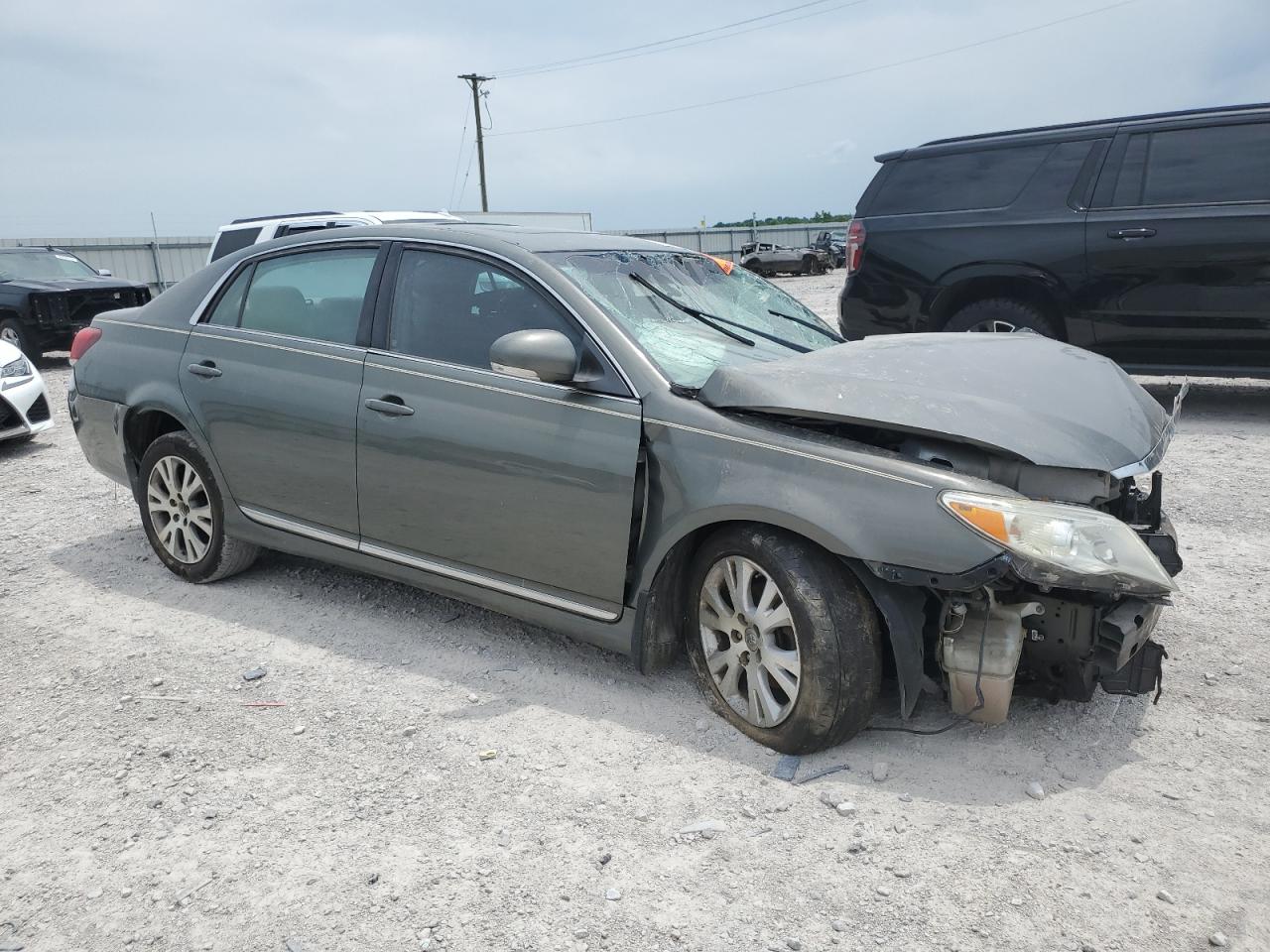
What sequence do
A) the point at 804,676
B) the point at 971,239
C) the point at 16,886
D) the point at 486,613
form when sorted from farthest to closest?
1. the point at 971,239
2. the point at 486,613
3. the point at 804,676
4. the point at 16,886

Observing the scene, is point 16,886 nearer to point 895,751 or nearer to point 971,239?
point 895,751

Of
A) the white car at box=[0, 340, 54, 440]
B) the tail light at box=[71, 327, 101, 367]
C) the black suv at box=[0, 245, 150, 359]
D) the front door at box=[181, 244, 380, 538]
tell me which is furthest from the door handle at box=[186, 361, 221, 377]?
the black suv at box=[0, 245, 150, 359]

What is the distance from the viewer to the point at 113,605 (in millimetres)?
4668

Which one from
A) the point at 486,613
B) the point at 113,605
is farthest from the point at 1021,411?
the point at 113,605

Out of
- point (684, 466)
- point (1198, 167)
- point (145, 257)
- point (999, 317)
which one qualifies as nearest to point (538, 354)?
point (684, 466)

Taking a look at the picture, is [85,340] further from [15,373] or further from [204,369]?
[15,373]

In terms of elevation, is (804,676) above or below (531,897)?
above

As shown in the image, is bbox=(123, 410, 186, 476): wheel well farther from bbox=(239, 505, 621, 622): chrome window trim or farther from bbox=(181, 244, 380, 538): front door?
bbox=(239, 505, 621, 622): chrome window trim

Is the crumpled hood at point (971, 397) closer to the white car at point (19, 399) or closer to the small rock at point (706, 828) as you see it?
the small rock at point (706, 828)

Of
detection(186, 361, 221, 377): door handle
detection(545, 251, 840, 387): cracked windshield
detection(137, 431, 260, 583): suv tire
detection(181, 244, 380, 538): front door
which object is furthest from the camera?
detection(137, 431, 260, 583): suv tire

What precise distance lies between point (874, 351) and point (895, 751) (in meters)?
1.39

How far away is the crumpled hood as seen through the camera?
3066mm

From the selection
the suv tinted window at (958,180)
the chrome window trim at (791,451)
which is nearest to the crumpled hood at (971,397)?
the chrome window trim at (791,451)

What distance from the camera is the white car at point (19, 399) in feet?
26.8
